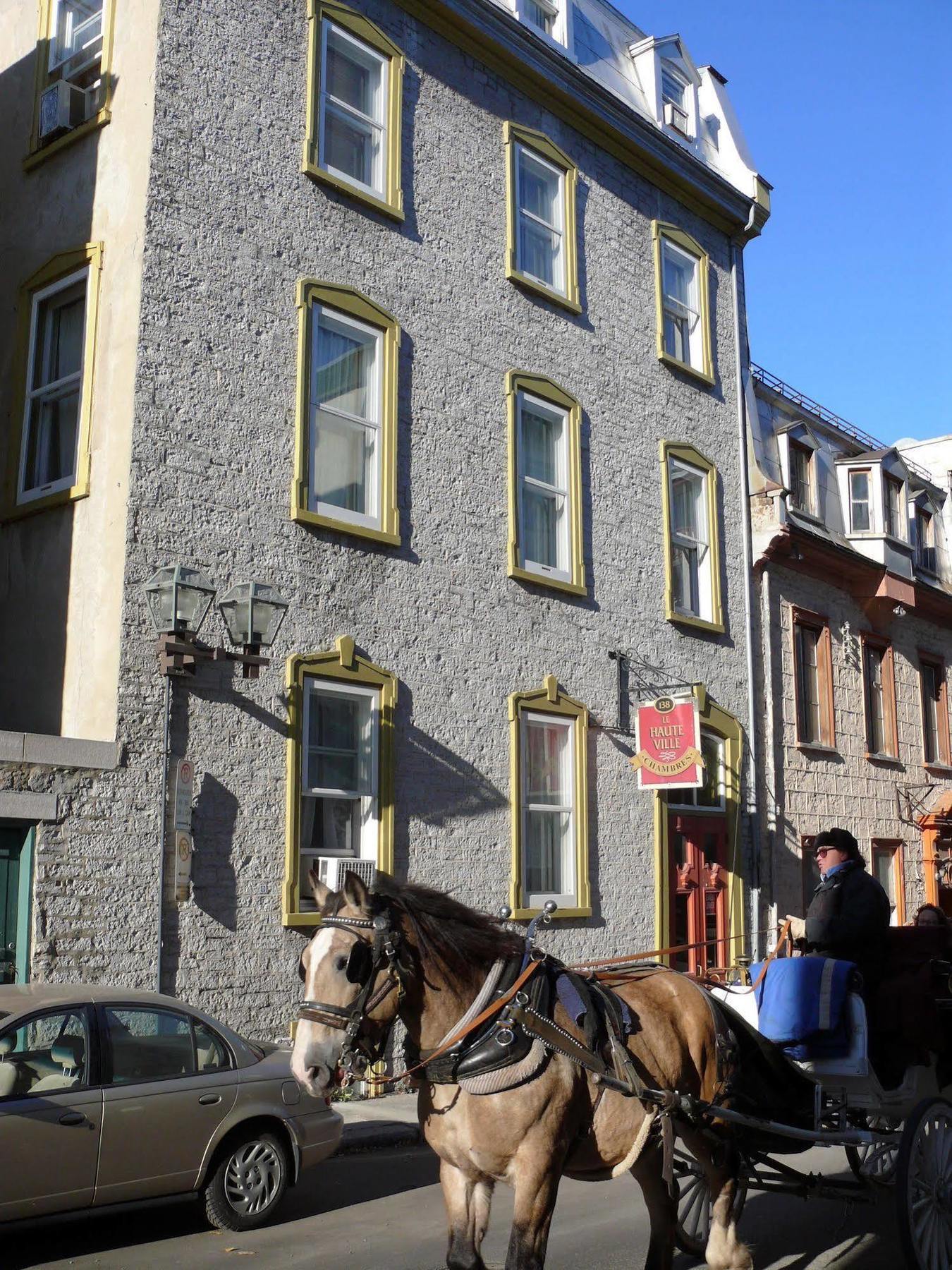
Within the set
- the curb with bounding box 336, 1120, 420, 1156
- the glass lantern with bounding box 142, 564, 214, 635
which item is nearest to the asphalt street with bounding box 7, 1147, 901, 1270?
the curb with bounding box 336, 1120, 420, 1156

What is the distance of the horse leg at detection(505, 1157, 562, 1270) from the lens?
479cm

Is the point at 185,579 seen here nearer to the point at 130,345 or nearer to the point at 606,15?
the point at 130,345

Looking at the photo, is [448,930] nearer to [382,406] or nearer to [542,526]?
[382,406]

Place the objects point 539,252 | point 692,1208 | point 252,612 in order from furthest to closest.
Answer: point 539,252, point 252,612, point 692,1208

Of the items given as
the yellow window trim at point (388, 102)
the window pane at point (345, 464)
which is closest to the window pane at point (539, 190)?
the yellow window trim at point (388, 102)

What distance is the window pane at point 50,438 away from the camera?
12.6 meters

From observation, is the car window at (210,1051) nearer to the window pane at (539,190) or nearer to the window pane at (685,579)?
the window pane at (685,579)

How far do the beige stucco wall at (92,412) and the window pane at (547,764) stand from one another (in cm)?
545

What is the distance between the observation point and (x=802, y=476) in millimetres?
21719

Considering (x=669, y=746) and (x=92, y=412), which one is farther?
(x=669, y=746)

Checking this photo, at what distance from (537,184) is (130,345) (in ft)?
24.0

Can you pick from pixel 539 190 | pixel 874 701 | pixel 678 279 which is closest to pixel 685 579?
pixel 678 279

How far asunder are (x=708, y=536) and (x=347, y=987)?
1459cm

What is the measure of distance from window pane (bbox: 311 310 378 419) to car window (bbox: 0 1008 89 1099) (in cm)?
764
